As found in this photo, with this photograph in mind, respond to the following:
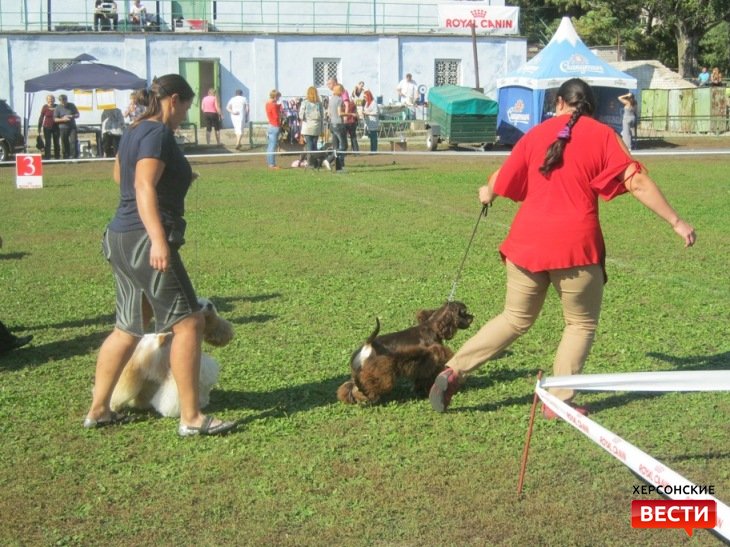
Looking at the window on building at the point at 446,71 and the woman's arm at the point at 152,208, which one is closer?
the woman's arm at the point at 152,208

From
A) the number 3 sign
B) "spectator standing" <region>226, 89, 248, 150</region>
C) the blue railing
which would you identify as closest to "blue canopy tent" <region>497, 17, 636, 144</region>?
"spectator standing" <region>226, 89, 248, 150</region>

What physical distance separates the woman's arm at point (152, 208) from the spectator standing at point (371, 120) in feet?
72.4

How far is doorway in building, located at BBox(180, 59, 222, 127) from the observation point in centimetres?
3672

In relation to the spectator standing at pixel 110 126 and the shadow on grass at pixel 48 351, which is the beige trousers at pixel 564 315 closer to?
the shadow on grass at pixel 48 351

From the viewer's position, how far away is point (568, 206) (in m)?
4.99

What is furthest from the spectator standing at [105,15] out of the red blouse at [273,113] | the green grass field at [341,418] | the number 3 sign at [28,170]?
the green grass field at [341,418]

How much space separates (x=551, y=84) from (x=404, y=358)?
24.8 m

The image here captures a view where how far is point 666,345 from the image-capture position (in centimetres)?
692

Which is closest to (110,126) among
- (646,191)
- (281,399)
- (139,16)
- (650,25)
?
(139,16)

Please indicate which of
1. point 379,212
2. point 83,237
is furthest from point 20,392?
point 379,212

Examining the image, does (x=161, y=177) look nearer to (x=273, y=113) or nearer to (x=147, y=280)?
(x=147, y=280)

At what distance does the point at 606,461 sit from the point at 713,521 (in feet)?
4.02

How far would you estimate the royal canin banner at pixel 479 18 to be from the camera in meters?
38.2

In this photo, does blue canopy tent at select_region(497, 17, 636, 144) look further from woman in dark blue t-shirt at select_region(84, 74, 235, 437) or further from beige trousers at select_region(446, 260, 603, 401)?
woman in dark blue t-shirt at select_region(84, 74, 235, 437)
